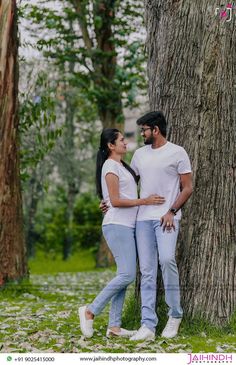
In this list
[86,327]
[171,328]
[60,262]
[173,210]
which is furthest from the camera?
[60,262]

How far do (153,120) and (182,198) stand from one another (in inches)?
28.7

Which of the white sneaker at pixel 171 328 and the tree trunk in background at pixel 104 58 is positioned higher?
the tree trunk in background at pixel 104 58

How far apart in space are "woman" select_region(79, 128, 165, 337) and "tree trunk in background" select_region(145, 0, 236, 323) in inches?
23.2

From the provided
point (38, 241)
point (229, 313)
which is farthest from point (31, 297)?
point (38, 241)

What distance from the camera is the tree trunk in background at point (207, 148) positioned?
25.7ft

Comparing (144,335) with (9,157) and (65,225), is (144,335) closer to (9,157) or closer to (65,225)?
(9,157)

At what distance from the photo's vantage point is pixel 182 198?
289 inches

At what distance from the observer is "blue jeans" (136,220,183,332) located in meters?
7.38

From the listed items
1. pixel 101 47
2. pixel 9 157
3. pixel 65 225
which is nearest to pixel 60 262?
pixel 65 225

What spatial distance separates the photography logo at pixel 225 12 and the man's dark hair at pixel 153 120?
1112 mm

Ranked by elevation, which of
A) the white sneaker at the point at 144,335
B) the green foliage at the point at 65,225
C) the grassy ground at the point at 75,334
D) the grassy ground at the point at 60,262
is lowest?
the grassy ground at the point at 60,262

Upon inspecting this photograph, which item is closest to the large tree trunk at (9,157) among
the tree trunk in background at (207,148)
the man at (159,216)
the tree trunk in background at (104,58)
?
the tree trunk in background at (207,148)

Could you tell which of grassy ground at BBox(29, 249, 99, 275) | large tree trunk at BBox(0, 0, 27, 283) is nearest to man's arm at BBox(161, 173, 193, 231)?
large tree trunk at BBox(0, 0, 27, 283)

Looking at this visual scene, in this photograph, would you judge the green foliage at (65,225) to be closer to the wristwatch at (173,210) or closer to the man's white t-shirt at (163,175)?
the man's white t-shirt at (163,175)
